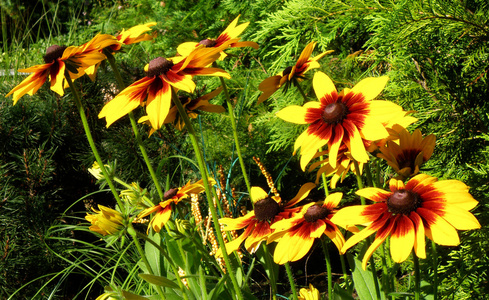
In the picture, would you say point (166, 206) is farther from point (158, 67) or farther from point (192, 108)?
point (158, 67)

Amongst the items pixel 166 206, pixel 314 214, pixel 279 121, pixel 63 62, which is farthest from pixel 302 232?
pixel 279 121

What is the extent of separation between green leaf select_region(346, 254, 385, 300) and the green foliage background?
1.13 feet

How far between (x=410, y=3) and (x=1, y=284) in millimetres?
2078

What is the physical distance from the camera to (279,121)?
2424mm

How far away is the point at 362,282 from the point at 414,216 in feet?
1.47

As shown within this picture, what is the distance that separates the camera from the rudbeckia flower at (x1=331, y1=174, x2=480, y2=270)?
2.40 feet

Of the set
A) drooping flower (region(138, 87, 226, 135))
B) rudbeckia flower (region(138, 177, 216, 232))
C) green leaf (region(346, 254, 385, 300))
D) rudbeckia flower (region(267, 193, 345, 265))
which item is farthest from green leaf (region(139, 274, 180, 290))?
green leaf (region(346, 254, 385, 300))

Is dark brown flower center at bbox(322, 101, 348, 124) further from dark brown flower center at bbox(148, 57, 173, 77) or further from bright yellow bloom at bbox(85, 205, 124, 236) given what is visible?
bright yellow bloom at bbox(85, 205, 124, 236)

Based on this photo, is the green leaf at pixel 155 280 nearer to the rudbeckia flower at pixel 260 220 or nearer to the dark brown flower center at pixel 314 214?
the rudbeckia flower at pixel 260 220

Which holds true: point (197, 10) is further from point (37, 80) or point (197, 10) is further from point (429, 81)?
point (37, 80)

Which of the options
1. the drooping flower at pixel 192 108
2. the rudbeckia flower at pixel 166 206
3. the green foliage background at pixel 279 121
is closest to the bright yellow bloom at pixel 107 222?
the rudbeckia flower at pixel 166 206

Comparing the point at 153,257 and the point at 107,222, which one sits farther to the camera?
the point at 153,257

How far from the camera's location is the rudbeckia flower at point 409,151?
38.7 inches

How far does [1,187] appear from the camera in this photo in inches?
81.6
